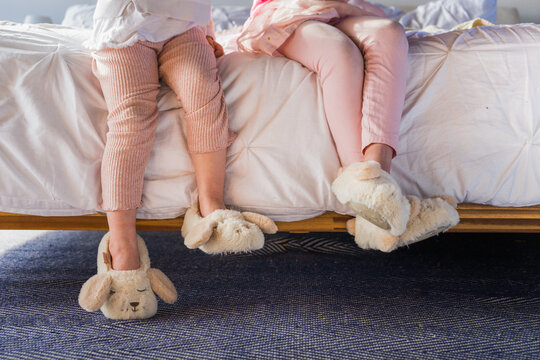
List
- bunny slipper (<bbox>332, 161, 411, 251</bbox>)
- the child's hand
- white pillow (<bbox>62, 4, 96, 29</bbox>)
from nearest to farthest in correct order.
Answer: bunny slipper (<bbox>332, 161, 411, 251</bbox>), the child's hand, white pillow (<bbox>62, 4, 96, 29</bbox>)

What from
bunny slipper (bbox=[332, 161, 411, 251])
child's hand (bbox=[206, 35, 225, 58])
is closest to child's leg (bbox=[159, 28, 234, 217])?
child's hand (bbox=[206, 35, 225, 58])

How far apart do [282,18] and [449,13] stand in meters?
1.36

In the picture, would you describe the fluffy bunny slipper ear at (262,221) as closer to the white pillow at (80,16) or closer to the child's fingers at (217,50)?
the child's fingers at (217,50)

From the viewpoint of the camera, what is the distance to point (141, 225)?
91cm

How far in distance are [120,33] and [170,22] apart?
0.10 metres

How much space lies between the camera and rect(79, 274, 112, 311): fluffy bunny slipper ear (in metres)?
0.77

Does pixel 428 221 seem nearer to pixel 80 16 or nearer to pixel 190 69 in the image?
pixel 190 69

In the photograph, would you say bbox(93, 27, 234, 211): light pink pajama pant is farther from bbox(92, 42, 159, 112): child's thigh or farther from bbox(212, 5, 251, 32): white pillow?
bbox(212, 5, 251, 32): white pillow

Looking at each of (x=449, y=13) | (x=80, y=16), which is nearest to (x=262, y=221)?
(x=449, y=13)

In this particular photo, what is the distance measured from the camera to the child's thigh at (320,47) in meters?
0.85

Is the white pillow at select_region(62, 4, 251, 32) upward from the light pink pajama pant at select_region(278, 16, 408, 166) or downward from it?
downward

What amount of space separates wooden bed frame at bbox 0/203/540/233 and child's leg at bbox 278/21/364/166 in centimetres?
13

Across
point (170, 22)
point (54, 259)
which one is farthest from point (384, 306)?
point (54, 259)

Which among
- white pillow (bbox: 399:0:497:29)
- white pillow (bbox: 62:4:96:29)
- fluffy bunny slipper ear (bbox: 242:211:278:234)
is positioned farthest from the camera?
white pillow (bbox: 62:4:96:29)
